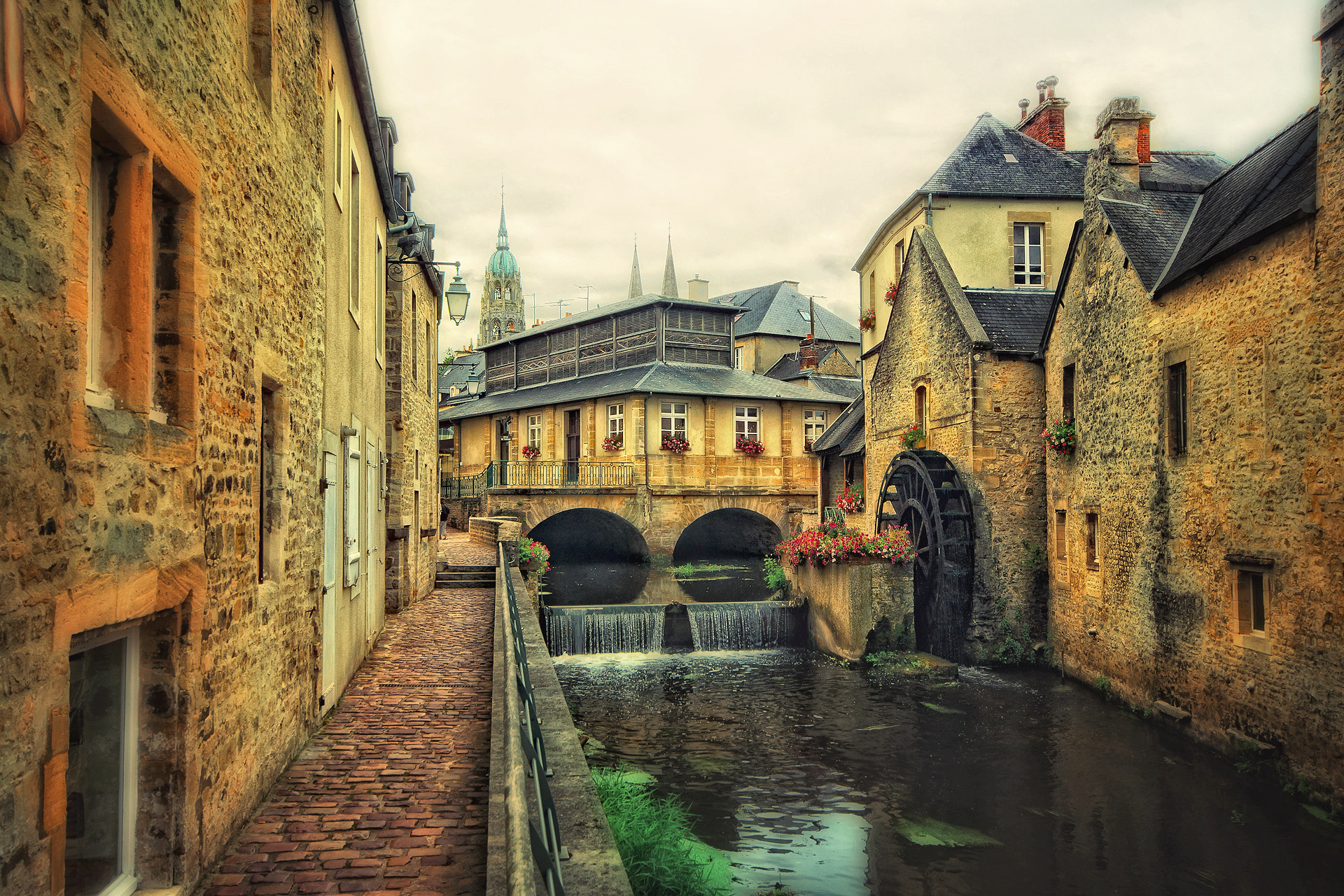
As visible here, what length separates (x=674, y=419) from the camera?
97.8 feet

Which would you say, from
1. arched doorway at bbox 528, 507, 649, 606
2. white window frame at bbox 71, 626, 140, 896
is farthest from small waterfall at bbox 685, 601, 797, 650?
white window frame at bbox 71, 626, 140, 896

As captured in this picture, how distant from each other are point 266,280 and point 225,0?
1.50 m

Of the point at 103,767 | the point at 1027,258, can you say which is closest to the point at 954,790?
the point at 103,767

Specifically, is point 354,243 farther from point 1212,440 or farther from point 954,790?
point 1212,440

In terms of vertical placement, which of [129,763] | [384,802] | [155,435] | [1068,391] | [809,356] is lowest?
[384,802]

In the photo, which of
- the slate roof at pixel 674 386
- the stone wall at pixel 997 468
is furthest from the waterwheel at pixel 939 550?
the slate roof at pixel 674 386

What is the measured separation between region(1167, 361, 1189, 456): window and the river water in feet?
11.5

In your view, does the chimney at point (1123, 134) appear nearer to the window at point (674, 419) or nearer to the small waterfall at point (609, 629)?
the small waterfall at point (609, 629)

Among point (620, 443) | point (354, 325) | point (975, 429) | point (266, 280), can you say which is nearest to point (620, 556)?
point (620, 443)

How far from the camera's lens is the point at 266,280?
539 centimetres

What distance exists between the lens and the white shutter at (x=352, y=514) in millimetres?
8508

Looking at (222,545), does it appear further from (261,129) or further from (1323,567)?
(1323,567)

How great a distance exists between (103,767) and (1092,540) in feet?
44.5

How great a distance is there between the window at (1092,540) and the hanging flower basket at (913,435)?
4488 mm
